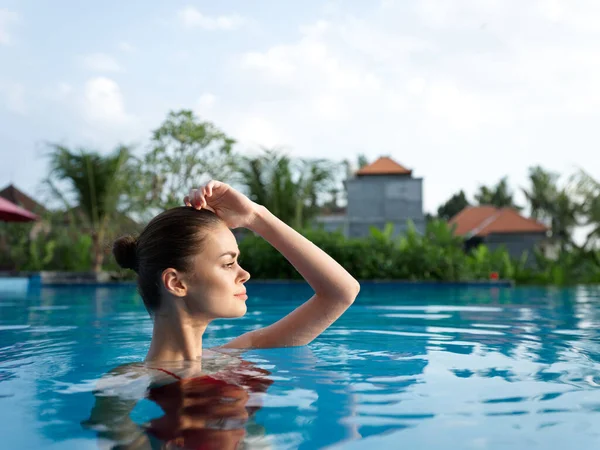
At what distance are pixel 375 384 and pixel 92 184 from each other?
14.7 metres

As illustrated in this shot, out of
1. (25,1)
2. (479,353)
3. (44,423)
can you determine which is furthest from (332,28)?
(44,423)

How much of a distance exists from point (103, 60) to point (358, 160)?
2201 cm

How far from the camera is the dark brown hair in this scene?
2287mm

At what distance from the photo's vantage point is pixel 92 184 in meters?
16.3

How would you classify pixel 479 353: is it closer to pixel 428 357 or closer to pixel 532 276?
pixel 428 357

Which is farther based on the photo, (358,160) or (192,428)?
(358,160)

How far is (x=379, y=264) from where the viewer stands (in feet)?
46.1

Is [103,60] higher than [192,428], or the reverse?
[103,60]

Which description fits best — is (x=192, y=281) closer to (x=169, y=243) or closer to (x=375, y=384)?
(x=169, y=243)

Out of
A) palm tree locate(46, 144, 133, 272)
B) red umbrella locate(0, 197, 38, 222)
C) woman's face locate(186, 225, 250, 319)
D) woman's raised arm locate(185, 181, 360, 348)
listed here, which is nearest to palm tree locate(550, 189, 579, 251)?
palm tree locate(46, 144, 133, 272)

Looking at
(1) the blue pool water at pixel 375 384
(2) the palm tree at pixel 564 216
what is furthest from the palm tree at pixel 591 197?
(1) the blue pool water at pixel 375 384

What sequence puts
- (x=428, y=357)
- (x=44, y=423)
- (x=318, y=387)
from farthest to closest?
(x=428, y=357)
(x=318, y=387)
(x=44, y=423)

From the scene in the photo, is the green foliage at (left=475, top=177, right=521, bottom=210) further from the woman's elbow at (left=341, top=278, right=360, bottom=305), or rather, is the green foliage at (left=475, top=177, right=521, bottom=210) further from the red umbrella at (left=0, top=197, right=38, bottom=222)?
the woman's elbow at (left=341, top=278, right=360, bottom=305)

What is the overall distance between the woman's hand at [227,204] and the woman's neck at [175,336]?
0.40m
